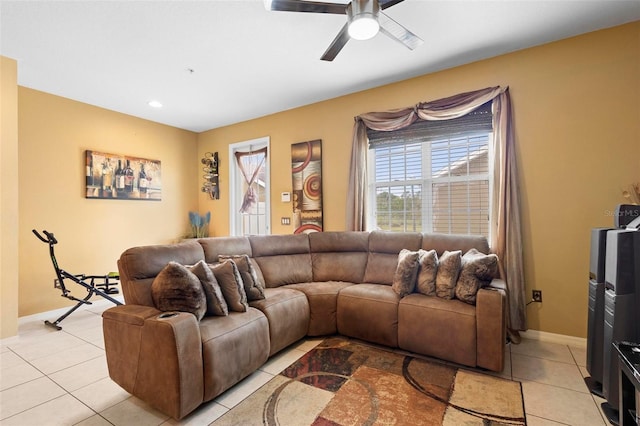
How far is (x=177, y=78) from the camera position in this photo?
3377 mm

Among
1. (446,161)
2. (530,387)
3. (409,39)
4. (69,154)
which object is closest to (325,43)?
(409,39)

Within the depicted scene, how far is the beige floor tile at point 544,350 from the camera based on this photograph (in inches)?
95.8

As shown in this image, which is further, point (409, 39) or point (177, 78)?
point (177, 78)

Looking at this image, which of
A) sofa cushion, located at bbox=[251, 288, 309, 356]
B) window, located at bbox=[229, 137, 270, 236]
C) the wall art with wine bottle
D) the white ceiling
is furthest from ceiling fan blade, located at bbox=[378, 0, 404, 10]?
the wall art with wine bottle

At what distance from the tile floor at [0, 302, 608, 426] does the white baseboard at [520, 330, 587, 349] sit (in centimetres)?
5

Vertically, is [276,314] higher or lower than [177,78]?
lower

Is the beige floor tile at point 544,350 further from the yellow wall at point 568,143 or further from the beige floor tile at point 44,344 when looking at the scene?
the beige floor tile at point 44,344

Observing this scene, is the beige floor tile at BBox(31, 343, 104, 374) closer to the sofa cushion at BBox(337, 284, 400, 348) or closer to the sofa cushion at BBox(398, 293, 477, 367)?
the sofa cushion at BBox(337, 284, 400, 348)

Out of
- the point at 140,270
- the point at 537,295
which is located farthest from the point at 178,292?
the point at 537,295

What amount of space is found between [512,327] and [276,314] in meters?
2.22

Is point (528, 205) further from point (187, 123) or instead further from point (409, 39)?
point (187, 123)

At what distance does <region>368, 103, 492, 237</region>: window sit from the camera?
3150 millimetres

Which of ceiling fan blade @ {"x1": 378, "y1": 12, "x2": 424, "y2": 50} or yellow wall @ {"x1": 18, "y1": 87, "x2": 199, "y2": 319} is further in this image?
yellow wall @ {"x1": 18, "y1": 87, "x2": 199, "y2": 319}

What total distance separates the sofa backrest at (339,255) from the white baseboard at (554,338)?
168cm
